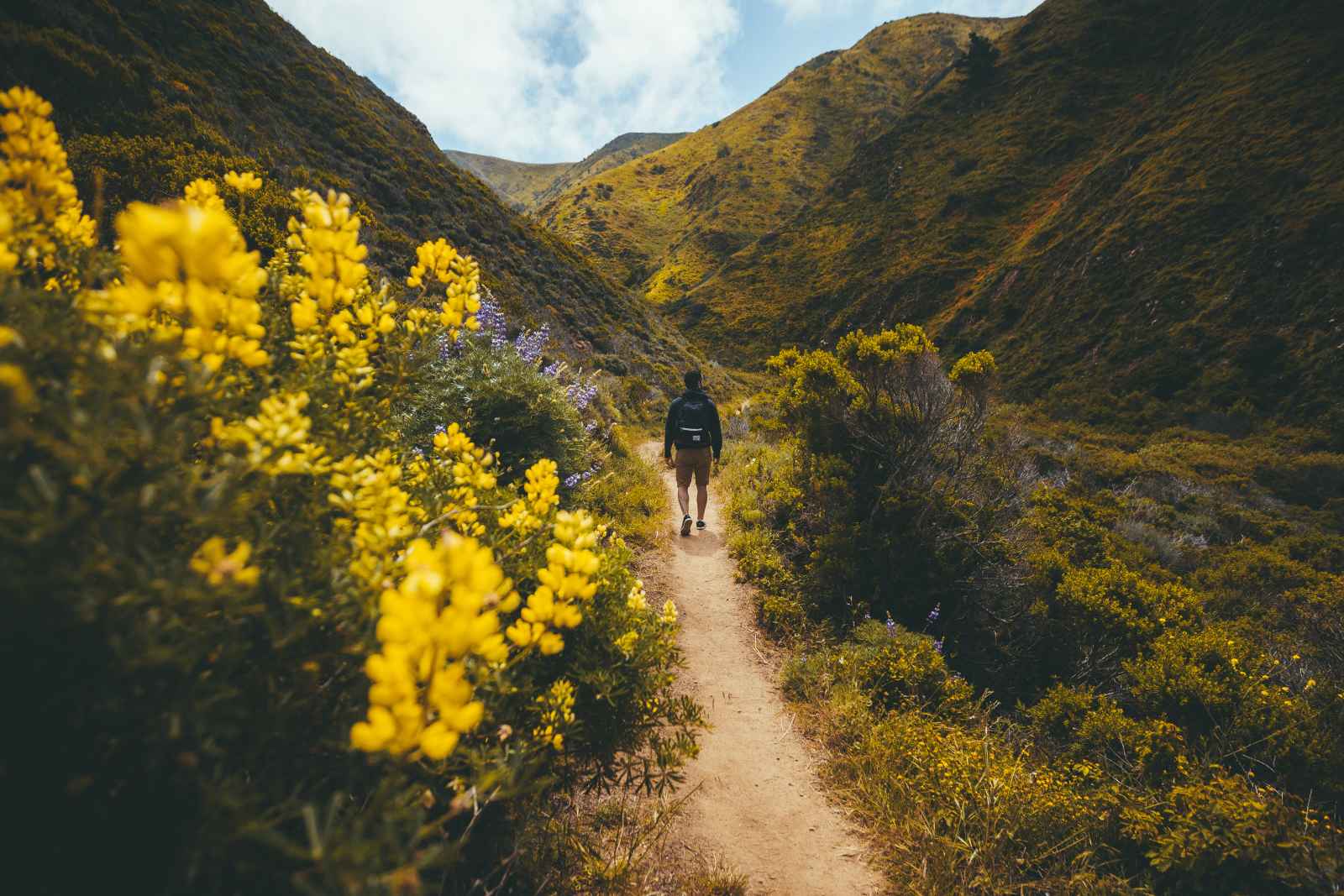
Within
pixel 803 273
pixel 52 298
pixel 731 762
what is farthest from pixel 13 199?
pixel 803 273

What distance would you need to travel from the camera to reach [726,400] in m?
19.8

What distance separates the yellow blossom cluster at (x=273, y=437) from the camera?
3.50ft

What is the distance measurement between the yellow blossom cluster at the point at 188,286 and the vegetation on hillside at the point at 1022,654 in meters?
3.69

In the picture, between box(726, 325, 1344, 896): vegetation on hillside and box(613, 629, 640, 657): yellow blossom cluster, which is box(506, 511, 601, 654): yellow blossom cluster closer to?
box(613, 629, 640, 657): yellow blossom cluster

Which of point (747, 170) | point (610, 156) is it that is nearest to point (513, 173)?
point (610, 156)

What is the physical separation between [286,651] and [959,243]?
32.6 m

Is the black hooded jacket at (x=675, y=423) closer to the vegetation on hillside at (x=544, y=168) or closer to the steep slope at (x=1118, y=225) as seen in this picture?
the steep slope at (x=1118, y=225)

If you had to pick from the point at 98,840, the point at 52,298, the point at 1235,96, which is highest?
the point at 1235,96

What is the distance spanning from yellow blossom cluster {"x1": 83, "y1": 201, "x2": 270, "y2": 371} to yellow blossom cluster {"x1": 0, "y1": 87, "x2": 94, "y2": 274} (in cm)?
31

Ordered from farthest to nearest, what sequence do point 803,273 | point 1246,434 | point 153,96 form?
point 803,273 → point 1246,434 → point 153,96

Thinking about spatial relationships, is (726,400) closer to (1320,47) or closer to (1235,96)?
(1235,96)

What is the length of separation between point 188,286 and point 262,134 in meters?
12.1

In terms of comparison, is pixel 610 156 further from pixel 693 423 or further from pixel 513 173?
pixel 693 423

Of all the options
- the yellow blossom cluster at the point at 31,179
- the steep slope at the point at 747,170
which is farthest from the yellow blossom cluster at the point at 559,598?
the steep slope at the point at 747,170
